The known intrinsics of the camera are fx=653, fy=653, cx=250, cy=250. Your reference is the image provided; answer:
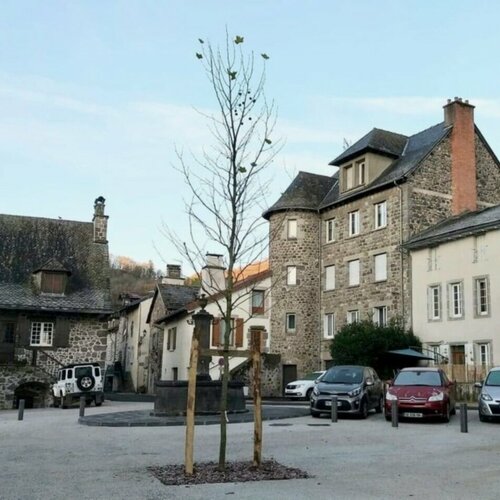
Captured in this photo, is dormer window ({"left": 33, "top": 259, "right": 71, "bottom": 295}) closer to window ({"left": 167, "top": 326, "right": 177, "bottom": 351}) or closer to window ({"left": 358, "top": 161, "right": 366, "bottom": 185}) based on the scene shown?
window ({"left": 167, "top": 326, "right": 177, "bottom": 351})

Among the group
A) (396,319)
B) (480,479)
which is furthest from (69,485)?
(396,319)

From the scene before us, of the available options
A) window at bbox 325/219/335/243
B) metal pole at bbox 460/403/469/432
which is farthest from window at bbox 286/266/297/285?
metal pole at bbox 460/403/469/432

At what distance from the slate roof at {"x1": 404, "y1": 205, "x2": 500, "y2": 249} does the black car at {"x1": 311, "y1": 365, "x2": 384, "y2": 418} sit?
11.4m

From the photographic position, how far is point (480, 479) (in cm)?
919

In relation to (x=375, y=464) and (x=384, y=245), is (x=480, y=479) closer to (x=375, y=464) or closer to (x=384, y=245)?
(x=375, y=464)

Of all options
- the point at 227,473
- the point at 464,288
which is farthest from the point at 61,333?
the point at 227,473

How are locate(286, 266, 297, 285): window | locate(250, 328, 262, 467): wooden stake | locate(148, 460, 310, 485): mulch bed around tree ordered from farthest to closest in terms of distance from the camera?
locate(286, 266, 297, 285): window < locate(250, 328, 262, 467): wooden stake < locate(148, 460, 310, 485): mulch bed around tree

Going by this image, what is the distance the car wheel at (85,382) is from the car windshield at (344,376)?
41.3 ft

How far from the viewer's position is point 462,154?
1416 inches

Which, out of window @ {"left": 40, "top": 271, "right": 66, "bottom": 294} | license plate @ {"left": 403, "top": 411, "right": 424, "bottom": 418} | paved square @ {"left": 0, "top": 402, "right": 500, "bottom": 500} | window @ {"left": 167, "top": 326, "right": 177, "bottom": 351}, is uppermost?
window @ {"left": 40, "top": 271, "right": 66, "bottom": 294}

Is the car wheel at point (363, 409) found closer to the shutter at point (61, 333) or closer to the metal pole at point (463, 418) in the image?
the metal pole at point (463, 418)

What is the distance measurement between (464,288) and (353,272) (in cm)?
857

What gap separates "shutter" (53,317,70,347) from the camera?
32688mm

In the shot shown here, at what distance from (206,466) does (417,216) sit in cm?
2664
